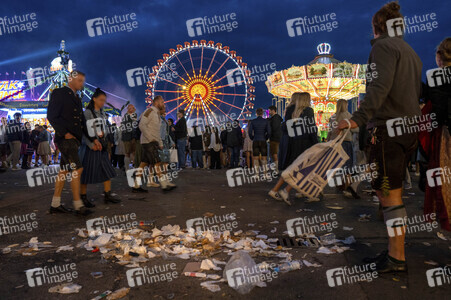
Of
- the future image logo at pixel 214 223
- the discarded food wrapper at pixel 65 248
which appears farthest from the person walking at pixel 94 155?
the discarded food wrapper at pixel 65 248

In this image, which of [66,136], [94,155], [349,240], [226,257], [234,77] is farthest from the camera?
[234,77]

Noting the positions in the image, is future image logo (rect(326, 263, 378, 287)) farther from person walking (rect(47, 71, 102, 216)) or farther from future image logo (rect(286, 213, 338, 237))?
person walking (rect(47, 71, 102, 216))

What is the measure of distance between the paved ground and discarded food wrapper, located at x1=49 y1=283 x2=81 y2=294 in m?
0.04

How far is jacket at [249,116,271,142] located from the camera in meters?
9.43

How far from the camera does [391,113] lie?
2586mm

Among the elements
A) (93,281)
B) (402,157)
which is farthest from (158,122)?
(402,157)

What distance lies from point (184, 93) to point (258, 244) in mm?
20397

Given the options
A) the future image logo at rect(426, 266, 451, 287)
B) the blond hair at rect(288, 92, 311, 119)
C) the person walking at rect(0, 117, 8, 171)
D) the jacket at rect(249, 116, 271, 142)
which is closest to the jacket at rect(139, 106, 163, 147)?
the blond hair at rect(288, 92, 311, 119)

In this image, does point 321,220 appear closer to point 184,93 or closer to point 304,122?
point 304,122

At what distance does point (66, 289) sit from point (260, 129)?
756 centimetres

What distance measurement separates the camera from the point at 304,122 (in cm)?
586

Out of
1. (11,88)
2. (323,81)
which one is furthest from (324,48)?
(11,88)

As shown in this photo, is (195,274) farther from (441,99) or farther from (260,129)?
(260,129)

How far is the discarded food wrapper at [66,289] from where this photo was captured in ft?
7.66
